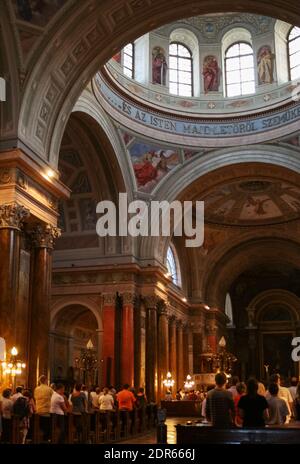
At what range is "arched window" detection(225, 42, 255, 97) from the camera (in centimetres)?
2620

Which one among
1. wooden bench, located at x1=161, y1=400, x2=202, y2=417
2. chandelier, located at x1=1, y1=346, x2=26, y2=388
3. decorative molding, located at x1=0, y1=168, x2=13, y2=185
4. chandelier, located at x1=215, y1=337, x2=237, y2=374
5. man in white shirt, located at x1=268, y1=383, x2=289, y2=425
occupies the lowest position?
wooden bench, located at x1=161, y1=400, x2=202, y2=417

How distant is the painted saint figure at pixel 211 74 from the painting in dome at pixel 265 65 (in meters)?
1.85

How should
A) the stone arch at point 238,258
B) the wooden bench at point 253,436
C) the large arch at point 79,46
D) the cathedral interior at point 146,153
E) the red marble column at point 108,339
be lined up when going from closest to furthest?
the wooden bench at point 253,436 → the large arch at point 79,46 → the cathedral interior at point 146,153 → the red marble column at point 108,339 → the stone arch at point 238,258

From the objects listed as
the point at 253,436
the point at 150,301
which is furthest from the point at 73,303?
the point at 253,436

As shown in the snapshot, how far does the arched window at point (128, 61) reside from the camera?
952 inches

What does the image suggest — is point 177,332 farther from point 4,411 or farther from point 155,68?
point 4,411

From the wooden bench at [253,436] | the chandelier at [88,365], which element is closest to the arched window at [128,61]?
the chandelier at [88,365]

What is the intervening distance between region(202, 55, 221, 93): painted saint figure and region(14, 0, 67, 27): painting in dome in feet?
45.4

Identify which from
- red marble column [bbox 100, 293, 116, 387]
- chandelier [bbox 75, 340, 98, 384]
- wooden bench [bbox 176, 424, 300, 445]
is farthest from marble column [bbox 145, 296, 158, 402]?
wooden bench [bbox 176, 424, 300, 445]

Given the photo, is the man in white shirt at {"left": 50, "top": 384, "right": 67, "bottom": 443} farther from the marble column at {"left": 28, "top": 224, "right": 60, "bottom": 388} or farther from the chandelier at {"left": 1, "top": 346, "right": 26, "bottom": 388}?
the marble column at {"left": 28, "top": 224, "right": 60, "bottom": 388}

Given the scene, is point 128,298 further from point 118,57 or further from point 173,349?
point 118,57

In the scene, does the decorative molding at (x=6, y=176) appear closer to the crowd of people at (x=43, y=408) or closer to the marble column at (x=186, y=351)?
the crowd of people at (x=43, y=408)

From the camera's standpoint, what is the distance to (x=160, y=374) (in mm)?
25062
